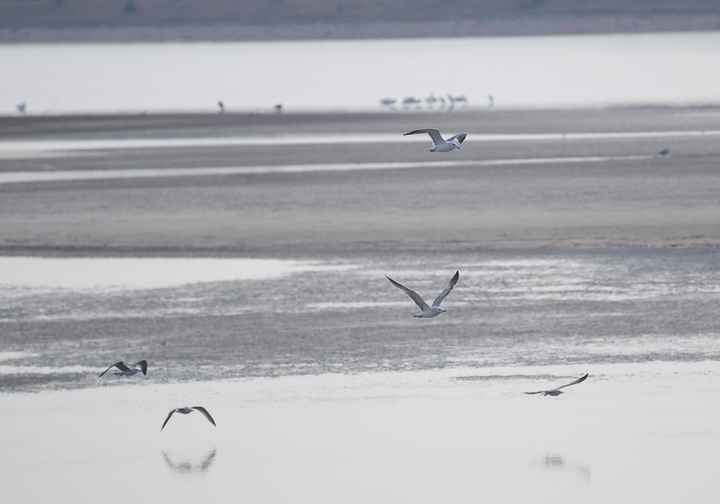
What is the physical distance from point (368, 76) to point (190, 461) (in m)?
66.3

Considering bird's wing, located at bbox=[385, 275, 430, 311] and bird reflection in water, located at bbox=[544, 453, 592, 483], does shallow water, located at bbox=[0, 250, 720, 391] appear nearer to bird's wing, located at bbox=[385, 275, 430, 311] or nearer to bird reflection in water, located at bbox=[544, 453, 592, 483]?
bird's wing, located at bbox=[385, 275, 430, 311]

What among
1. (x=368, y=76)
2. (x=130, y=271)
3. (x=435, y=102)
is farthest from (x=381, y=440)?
(x=368, y=76)

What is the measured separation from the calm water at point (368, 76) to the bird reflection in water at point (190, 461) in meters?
40.3

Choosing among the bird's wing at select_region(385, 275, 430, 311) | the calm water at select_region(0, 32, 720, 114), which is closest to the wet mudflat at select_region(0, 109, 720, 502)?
the bird's wing at select_region(385, 275, 430, 311)

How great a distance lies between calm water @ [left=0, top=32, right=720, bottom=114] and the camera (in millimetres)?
57906

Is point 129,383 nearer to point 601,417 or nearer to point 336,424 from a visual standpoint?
point 336,424

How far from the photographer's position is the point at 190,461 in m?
13.5

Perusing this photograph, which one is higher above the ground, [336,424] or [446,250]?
[446,250]

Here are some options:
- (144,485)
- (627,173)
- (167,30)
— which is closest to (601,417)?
(144,485)

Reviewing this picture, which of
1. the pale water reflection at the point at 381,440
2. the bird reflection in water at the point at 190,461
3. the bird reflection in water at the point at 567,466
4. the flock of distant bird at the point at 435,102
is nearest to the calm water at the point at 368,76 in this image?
the flock of distant bird at the point at 435,102

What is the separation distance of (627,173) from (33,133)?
859 inches

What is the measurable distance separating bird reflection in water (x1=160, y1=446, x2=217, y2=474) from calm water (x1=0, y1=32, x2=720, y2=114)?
40294mm

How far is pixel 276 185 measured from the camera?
3042 cm

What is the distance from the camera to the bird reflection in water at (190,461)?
43.6ft
